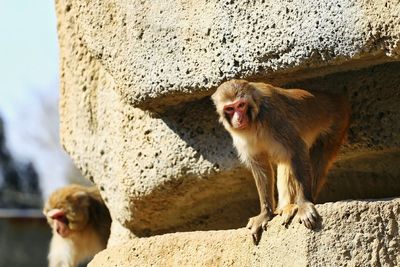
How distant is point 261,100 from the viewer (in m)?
6.29

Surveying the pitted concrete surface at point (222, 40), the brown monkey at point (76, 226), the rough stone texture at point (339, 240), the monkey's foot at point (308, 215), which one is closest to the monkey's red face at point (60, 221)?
the brown monkey at point (76, 226)

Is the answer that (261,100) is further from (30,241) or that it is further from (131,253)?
(30,241)

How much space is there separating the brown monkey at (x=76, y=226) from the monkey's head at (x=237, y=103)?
4052 mm

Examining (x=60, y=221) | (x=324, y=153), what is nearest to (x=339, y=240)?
(x=324, y=153)

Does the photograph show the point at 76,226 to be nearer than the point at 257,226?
No

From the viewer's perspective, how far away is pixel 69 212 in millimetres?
10102

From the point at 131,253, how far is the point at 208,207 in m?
0.91

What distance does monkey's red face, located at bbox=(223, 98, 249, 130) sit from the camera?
6220 mm

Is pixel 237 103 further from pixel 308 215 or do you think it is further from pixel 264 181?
pixel 308 215

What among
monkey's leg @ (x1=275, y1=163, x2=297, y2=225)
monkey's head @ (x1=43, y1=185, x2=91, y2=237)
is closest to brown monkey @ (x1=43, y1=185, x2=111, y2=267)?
monkey's head @ (x1=43, y1=185, x2=91, y2=237)

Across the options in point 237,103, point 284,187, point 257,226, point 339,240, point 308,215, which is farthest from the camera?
point 284,187

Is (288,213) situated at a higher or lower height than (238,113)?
lower

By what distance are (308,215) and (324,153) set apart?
1199 mm

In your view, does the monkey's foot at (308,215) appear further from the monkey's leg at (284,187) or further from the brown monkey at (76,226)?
the brown monkey at (76,226)
